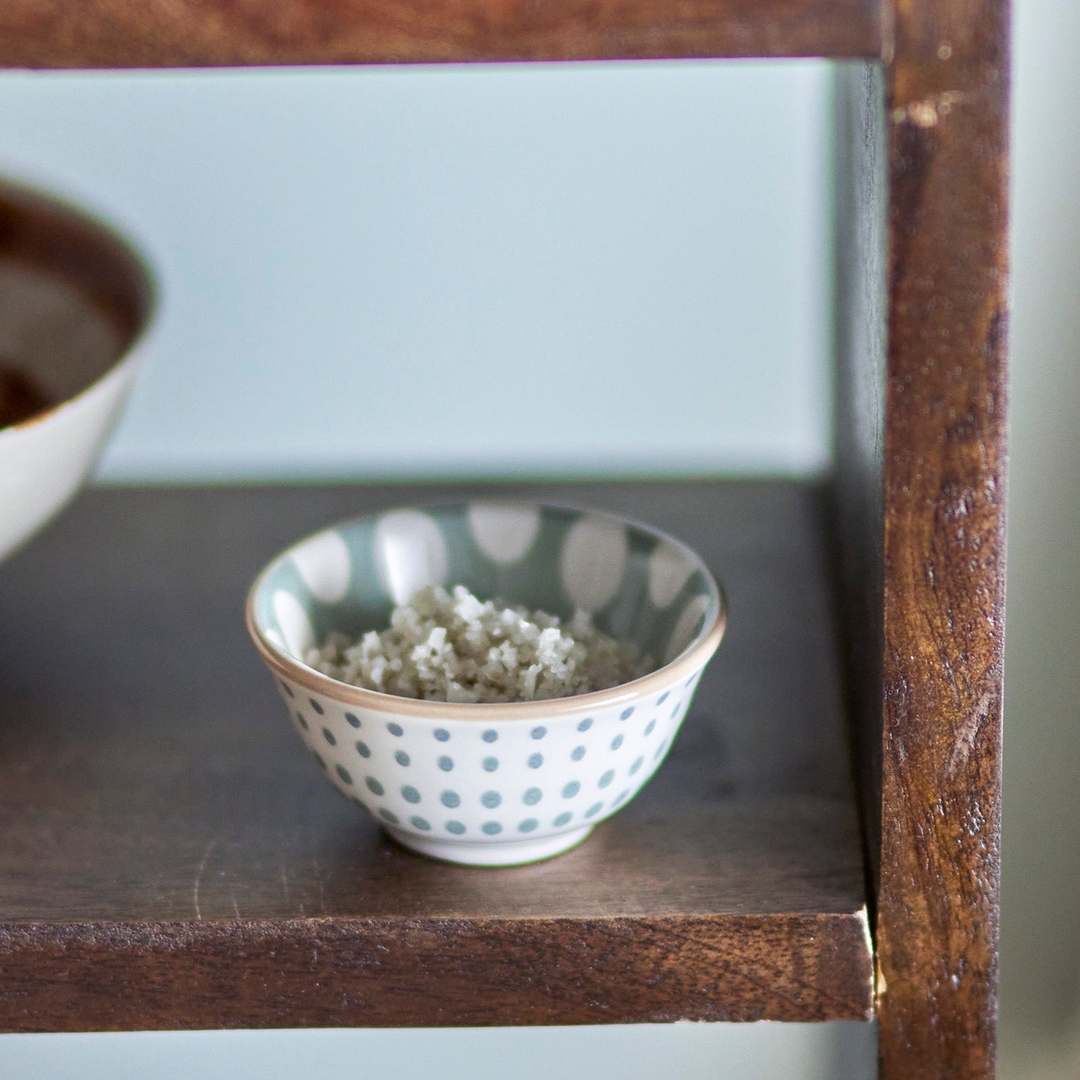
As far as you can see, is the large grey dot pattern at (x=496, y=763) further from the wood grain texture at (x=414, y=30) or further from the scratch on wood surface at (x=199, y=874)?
the wood grain texture at (x=414, y=30)

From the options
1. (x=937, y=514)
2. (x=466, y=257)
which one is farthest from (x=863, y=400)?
(x=466, y=257)

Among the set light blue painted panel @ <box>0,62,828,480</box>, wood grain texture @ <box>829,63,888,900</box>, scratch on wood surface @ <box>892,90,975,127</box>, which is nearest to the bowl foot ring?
wood grain texture @ <box>829,63,888,900</box>

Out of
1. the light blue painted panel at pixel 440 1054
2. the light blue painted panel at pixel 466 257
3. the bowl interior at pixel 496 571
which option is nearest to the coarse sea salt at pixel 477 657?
the bowl interior at pixel 496 571

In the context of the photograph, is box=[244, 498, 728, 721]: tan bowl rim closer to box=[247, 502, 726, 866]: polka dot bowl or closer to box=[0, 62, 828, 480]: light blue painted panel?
box=[247, 502, 726, 866]: polka dot bowl

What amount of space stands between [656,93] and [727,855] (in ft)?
1.44

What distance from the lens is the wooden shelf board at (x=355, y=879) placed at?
0.38 m

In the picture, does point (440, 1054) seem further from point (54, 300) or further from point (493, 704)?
point (54, 300)

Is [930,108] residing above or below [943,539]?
above

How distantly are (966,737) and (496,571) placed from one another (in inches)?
8.6

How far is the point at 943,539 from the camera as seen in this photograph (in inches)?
12.9

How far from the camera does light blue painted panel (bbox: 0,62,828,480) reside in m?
0.68

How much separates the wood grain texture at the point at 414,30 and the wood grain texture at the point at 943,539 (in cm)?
3

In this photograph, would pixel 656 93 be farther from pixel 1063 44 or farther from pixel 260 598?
pixel 260 598

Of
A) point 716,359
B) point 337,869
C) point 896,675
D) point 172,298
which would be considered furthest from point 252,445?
point 896,675
